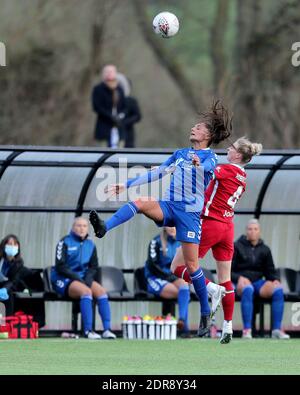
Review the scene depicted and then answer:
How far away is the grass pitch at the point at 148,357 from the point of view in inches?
523

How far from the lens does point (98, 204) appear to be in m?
20.6

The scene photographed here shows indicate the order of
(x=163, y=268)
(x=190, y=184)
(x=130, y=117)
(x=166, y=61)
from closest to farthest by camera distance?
(x=190, y=184), (x=163, y=268), (x=130, y=117), (x=166, y=61)

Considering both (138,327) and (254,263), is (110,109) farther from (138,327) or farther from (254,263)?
(138,327)

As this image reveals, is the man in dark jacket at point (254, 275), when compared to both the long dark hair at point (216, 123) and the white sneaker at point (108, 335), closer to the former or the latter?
the white sneaker at point (108, 335)

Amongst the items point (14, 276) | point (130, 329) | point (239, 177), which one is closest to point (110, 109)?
point (14, 276)

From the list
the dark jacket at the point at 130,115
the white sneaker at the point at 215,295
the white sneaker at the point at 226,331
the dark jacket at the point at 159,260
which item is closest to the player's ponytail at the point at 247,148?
the white sneaker at the point at 215,295

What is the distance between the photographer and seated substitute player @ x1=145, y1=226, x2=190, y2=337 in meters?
19.0

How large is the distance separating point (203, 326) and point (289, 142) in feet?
51.8

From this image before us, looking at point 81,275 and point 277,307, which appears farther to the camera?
point 277,307

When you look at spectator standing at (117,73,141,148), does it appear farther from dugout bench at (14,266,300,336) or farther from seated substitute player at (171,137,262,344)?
seated substitute player at (171,137,262,344)

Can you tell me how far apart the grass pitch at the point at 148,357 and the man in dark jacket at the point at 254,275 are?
863mm

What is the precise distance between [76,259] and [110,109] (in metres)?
4.95

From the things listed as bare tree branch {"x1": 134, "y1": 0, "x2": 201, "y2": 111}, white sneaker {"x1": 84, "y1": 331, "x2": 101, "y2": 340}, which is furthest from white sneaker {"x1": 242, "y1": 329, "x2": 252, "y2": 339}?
bare tree branch {"x1": 134, "y1": 0, "x2": 201, "y2": 111}

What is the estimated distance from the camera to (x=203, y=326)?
1545 centimetres
